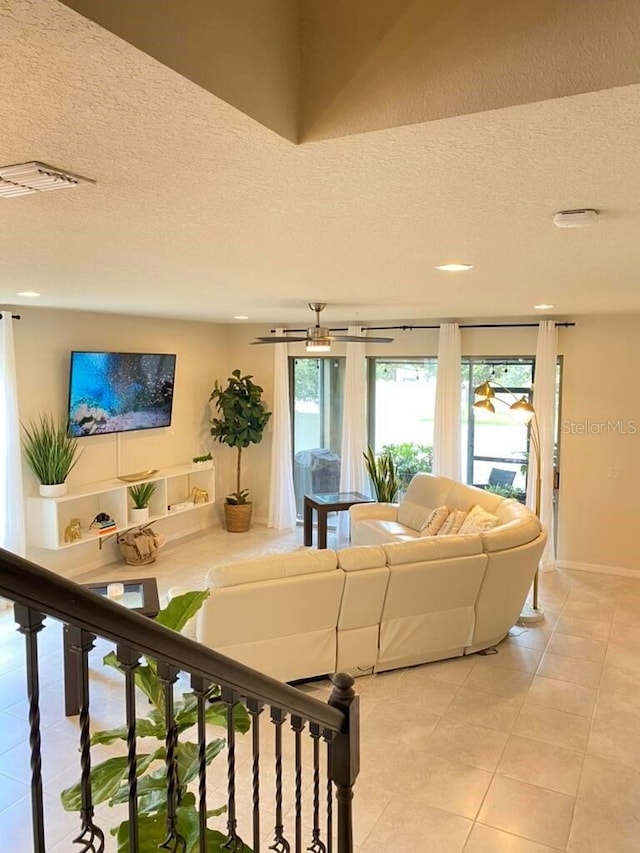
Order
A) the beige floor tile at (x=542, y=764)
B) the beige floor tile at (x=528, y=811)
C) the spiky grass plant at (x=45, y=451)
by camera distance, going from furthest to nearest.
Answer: the spiky grass plant at (x=45, y=451) → the beige floor tile at (x=542, y=764) → the beige floor tile at (x=528, y=811)

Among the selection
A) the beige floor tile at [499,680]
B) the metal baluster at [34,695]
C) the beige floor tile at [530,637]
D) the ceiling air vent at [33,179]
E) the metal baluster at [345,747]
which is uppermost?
the ceiling air vent at [33,179]

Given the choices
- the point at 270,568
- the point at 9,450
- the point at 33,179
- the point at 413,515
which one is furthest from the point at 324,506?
the point at 33,179

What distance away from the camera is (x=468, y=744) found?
359cm

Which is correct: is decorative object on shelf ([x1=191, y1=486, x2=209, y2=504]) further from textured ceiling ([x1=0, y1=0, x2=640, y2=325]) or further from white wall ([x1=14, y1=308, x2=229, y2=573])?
textured ceiling ([x1=0, y1=0, x2=640, y2=325])

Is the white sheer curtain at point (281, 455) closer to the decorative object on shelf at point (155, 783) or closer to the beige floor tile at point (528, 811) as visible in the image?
the beige floor tile at point (528, 811)

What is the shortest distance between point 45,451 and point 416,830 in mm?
4465

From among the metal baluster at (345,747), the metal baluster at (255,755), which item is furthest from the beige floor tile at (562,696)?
the metal baluster at (255,755)

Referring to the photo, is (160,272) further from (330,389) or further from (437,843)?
(330,389)

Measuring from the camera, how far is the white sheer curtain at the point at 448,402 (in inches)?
272

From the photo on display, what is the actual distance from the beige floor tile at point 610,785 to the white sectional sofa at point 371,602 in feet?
3.97

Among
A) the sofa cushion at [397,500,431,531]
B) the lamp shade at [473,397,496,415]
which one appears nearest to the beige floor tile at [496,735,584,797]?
the lamp shade at [473,397,496,415]

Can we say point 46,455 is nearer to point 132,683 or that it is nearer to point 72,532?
point 72,532

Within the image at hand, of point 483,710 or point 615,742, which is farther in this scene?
point 483,710

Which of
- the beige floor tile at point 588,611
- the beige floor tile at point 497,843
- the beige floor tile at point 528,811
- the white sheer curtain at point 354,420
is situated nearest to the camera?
the beige floor tile at point 497,843
